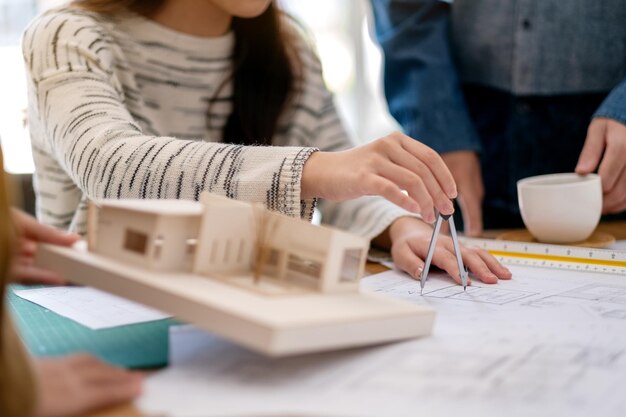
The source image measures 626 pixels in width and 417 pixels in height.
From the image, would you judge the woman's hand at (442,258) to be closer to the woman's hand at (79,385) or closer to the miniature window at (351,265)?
the miniature window at (351,265)

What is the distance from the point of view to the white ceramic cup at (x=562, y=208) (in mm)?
1188

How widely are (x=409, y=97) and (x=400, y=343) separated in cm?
98

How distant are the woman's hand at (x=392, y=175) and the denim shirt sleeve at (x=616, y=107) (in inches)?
20.7

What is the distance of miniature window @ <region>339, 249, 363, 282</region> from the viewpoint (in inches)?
27.1

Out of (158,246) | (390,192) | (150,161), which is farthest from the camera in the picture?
(150,161)

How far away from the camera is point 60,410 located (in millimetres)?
505

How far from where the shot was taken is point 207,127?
1392 mm

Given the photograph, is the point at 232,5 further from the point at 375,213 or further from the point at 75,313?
the point at 75,313

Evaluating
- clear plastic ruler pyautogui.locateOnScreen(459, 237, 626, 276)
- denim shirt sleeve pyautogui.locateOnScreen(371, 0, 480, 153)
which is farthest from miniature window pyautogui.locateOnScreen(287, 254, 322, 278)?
denim shirt sleeve pyautogui.locateOnScreen(371, 0, 480, 153)

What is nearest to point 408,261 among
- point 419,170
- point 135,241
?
point 419,170

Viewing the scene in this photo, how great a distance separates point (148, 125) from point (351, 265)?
699mm

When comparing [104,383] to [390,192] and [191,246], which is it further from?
[390,192]

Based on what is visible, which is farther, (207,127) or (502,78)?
(502,78)

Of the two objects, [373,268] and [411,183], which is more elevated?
[411,183]
